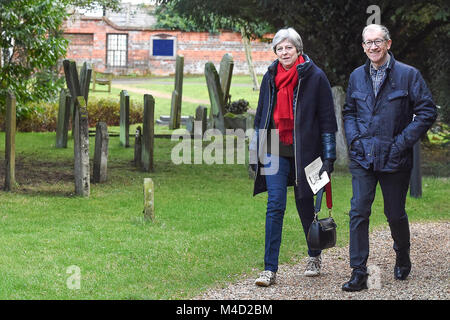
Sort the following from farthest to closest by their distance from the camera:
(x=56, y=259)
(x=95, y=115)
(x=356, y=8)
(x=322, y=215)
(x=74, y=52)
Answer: (x=74, y=52) < (x=95, y=115) < (x=356, y=8) < (x=322, y=215) < (x=56, y=259)

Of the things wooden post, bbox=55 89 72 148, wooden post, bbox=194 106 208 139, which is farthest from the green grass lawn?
wooden post, bbox=194 106 208 139

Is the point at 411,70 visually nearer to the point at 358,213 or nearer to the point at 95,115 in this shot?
the point at 358,213

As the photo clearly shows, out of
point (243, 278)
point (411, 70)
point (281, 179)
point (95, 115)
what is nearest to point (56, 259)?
point (243, 278)

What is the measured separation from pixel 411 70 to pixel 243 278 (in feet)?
7.46

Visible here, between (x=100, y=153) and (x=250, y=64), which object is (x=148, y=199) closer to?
(x=100, y=153)

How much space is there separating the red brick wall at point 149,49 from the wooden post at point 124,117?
30.3m

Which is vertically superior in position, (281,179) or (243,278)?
(281,179)

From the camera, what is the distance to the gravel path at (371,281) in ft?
21.0

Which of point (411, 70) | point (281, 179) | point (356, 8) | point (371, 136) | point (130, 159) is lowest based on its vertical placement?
point (130, 159)

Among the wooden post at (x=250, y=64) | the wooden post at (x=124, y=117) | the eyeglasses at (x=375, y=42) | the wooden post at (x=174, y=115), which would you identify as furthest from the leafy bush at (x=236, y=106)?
the wooden post at (x=250, y=64)

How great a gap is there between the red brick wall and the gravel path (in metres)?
40.9

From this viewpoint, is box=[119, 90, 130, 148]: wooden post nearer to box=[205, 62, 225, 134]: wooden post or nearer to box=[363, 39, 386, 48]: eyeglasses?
box=[205, 62, 225, 134]: wooden post

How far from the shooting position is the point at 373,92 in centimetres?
658

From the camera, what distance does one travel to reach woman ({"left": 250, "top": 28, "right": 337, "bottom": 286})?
6754 millimetres
